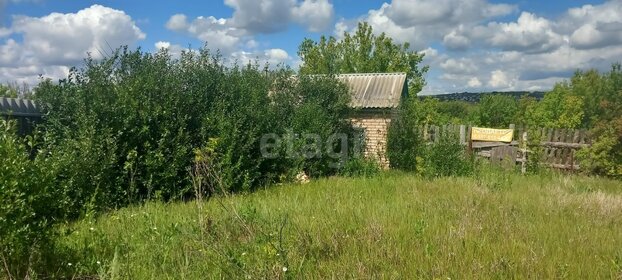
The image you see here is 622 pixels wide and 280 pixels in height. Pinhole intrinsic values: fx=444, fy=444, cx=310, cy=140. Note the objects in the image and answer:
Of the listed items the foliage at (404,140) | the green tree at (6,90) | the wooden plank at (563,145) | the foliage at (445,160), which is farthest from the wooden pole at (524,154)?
the green tree at (6,90)

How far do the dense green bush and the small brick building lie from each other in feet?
12.6

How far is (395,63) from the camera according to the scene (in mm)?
33250

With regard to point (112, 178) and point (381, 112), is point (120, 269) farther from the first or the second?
point (381, 112)

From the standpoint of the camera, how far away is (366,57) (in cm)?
3378

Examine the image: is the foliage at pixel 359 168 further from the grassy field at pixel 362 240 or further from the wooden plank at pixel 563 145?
the wooden plank at pixel 563 145

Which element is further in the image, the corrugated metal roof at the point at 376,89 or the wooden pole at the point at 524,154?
the corrugated metal roof at the point at 376,89

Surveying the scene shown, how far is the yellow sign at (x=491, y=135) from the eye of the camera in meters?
18.5

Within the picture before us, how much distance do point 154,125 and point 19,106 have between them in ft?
9.65

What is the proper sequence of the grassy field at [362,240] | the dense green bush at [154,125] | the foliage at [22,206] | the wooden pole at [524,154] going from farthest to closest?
the wooden pole at [524,154] → the dense green bush at [154,125] → the grassy field at [362,240] → the foliage at [22,206]

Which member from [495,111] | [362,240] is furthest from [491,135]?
[495,111]

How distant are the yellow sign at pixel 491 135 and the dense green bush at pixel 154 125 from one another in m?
9.61

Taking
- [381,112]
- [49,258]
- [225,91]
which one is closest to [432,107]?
[381,112]

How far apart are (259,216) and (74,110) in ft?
17.6

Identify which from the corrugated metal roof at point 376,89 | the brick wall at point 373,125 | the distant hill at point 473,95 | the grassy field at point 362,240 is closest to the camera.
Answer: the grassy field at point 362,240
